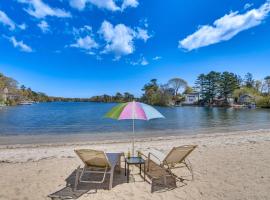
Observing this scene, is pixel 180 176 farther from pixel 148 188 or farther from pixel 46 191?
pixel 46 191

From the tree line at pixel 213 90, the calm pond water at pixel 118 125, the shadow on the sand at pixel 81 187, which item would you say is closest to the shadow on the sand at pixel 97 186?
the shadow on the sand at pixel 81 187

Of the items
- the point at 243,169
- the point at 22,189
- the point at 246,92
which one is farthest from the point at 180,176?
the point at 246,92

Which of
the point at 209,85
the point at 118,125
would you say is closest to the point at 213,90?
the point at 209,85

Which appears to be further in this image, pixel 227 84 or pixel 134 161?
pixel 227 84

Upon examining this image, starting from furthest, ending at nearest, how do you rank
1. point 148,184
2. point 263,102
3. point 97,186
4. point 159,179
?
point 263,102, point 159,179, point 148,184, point 97,186

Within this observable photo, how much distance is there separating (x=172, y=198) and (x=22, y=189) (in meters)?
2.78

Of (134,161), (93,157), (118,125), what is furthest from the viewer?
(118,125)

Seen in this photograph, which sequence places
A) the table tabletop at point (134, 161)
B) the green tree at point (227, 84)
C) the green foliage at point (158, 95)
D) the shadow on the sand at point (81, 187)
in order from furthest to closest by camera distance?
the green foliage at point (158, 95) < the green tree at point (227, 84) < the table tabletop at point (134, 161) < the shadow on the sand at point (81, 187)

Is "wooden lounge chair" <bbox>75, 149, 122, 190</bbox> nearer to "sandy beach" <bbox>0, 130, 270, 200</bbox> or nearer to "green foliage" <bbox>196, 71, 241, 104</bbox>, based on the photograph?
"sandy beach" <bbox>0, 130, 270, 200</bbox>

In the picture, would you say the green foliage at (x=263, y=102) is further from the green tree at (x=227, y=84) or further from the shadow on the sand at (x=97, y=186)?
the shadow on the sand at (x=97, y=186)

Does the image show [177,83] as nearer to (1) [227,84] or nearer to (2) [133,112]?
(1) [227,84]

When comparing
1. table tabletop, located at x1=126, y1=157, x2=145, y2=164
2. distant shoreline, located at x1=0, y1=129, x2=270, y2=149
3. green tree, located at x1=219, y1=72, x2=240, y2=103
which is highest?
green tree, located at x1=219, y1=72, x2=240, y2=103

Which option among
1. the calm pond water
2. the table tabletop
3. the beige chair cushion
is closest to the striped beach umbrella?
the table tabletop

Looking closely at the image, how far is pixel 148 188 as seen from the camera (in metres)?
4.43
